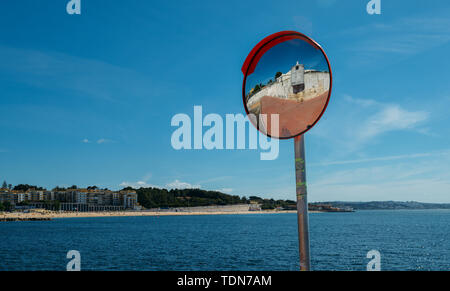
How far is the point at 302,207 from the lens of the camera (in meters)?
2.07

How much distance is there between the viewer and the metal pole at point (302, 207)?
2.04 m

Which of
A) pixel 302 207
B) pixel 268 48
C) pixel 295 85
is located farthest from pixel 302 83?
pixel 302 207

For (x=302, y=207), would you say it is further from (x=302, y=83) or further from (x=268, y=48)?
(x=268, y=48)

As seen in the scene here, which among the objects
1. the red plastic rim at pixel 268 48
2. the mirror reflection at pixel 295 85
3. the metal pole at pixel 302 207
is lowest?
the metal pole at pixel 302 207

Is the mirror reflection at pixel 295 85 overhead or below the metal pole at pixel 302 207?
overhead

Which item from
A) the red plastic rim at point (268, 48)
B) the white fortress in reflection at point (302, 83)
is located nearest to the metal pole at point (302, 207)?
the red plastic rim at point (268, 48)

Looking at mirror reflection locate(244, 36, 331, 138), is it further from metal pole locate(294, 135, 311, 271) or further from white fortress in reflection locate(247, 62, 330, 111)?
metal pole locate(294, 135, 311, 271)

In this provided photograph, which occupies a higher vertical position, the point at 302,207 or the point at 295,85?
the point at 295,85

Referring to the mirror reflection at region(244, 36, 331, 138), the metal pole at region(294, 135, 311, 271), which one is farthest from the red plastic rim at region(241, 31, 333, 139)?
the metal pole at region(294, 135, 311, 271)

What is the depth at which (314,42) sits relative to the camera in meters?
2.23

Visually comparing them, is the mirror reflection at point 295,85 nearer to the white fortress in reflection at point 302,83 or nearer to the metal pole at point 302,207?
the white fortress in reflection at point 302,83

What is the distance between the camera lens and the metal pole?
2039mm
